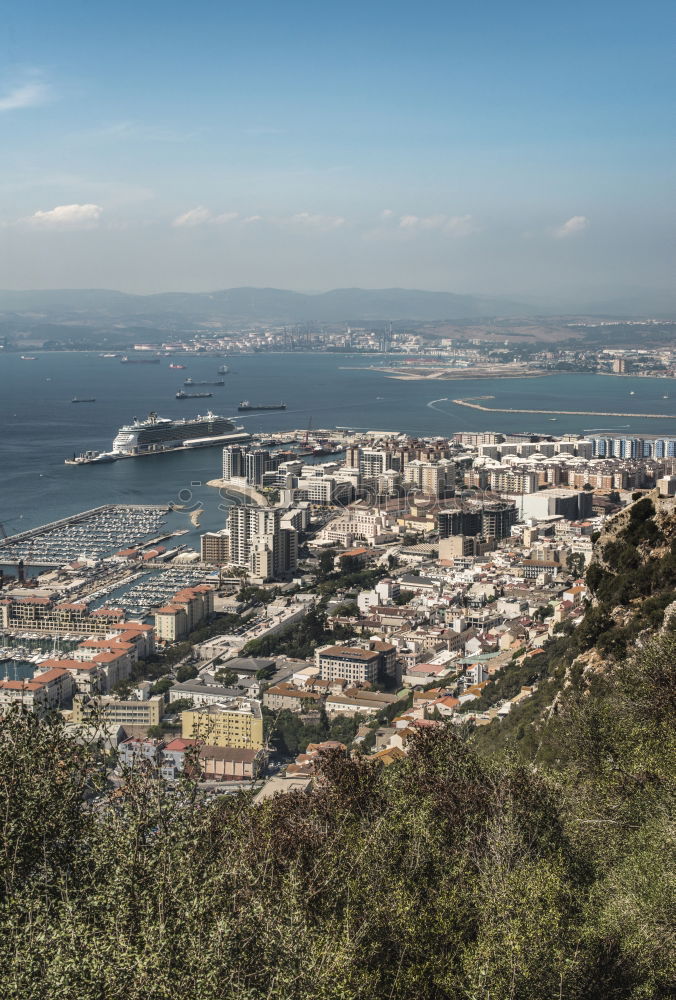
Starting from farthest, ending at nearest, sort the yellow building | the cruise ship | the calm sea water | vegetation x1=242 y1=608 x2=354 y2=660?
the cruise ship
the calm sea water
vegetation x1=242 y1=608 x2=354 y2=660
the yellow building

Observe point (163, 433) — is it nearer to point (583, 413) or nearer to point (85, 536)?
point (85, 536)

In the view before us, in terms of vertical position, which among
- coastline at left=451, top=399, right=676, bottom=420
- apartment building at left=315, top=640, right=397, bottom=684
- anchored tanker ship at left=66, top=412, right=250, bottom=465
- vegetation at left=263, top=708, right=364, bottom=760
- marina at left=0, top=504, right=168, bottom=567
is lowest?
vegetation at left=263, top=708, right=364, bottom=760

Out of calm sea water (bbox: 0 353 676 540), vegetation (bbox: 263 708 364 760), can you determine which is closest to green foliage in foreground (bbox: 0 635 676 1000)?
vegetation (bbox: 263 708 364 760)

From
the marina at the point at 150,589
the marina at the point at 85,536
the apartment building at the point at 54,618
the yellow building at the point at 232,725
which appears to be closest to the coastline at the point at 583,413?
the marina at the point at 85,536

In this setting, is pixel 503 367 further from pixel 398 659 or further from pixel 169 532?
pixel 398 659

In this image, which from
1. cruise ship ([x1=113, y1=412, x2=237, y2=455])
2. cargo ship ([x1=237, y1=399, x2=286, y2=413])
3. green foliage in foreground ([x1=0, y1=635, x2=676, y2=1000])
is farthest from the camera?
cargo ship ([x1=237, y1=399, x2=286, y2=413])

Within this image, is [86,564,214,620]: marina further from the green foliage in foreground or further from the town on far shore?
the green foliage in foreground

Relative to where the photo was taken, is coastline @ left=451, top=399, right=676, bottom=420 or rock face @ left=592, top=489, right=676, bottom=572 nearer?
rock face @ left=592, top=489, right=676, bottom=572

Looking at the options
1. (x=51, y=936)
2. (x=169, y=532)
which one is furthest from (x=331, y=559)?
(x=51, y=936)

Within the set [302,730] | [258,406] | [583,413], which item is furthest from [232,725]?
[258,406]
